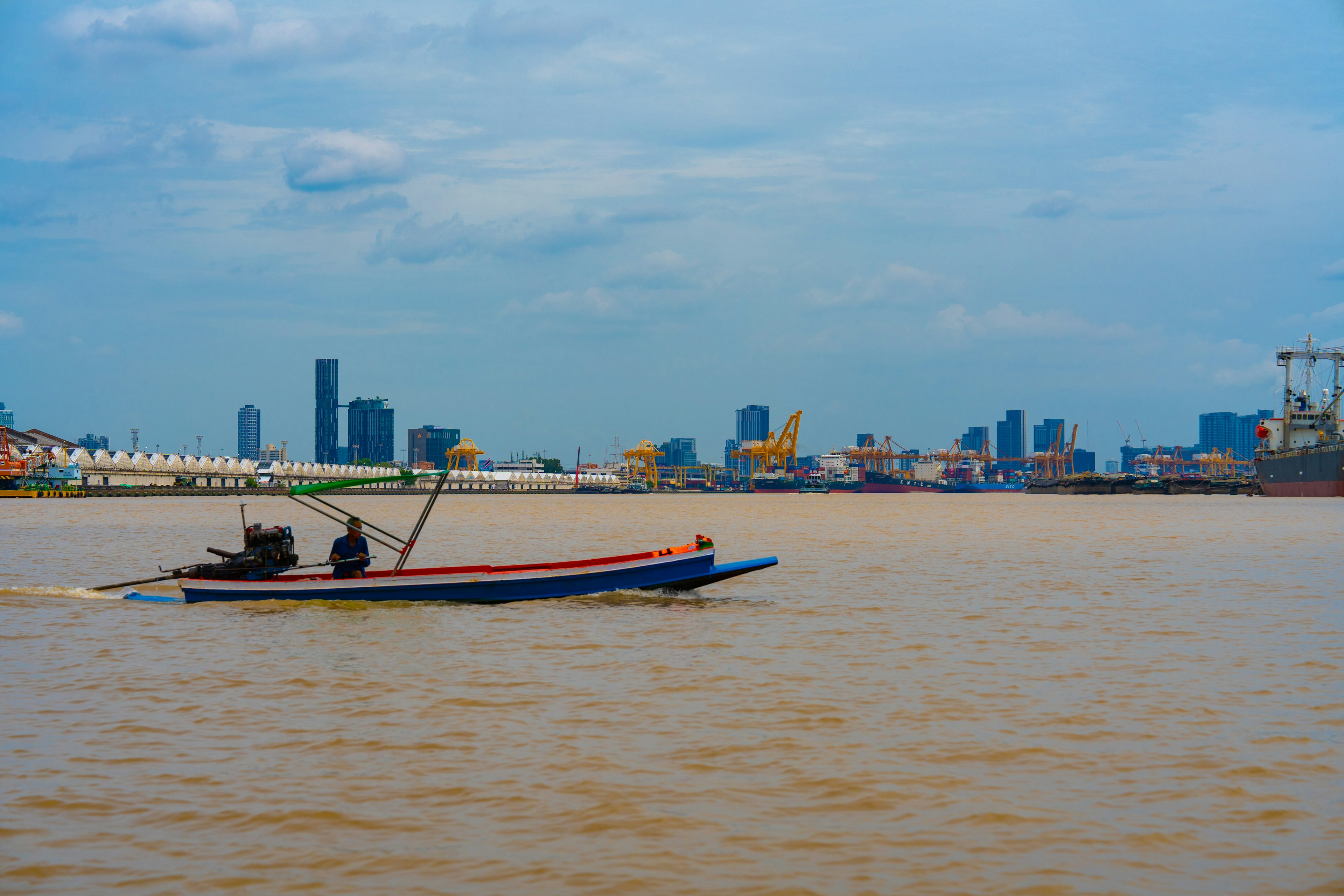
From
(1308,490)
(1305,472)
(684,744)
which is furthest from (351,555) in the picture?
(1308,490)

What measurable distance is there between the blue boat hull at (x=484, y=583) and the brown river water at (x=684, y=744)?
345 millimetres

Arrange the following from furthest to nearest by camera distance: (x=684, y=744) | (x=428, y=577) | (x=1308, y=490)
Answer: (x=1308, y=490), (x=428, y=577), (x=684, y=744)

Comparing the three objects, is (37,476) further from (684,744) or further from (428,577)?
(684,744)

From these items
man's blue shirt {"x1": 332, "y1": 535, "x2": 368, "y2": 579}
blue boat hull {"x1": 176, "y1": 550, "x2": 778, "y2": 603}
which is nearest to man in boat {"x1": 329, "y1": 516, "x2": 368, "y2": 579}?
man's blue shirt {"x1": 332, "y1": 535, "x2": 368, "y2": 579}

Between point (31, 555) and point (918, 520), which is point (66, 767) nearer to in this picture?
point (31, 555)

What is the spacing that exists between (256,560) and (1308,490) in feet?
320

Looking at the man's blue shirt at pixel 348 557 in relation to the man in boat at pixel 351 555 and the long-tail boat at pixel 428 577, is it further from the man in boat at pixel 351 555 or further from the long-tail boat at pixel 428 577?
the long-tail boat at pixel 428 577

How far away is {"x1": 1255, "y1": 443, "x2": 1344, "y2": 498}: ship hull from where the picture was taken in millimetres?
85500

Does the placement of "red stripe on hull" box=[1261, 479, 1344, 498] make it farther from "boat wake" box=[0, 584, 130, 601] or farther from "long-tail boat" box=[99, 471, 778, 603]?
"boat wake" box=[0, 584, 130, 601]

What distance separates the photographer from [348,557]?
69.3ft

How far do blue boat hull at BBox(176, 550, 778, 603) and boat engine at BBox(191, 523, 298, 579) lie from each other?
44cm

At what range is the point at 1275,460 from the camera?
103 metres

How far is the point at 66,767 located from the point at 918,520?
6384cm

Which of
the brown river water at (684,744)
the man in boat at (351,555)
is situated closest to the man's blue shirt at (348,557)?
the man in boat at (351,555)
